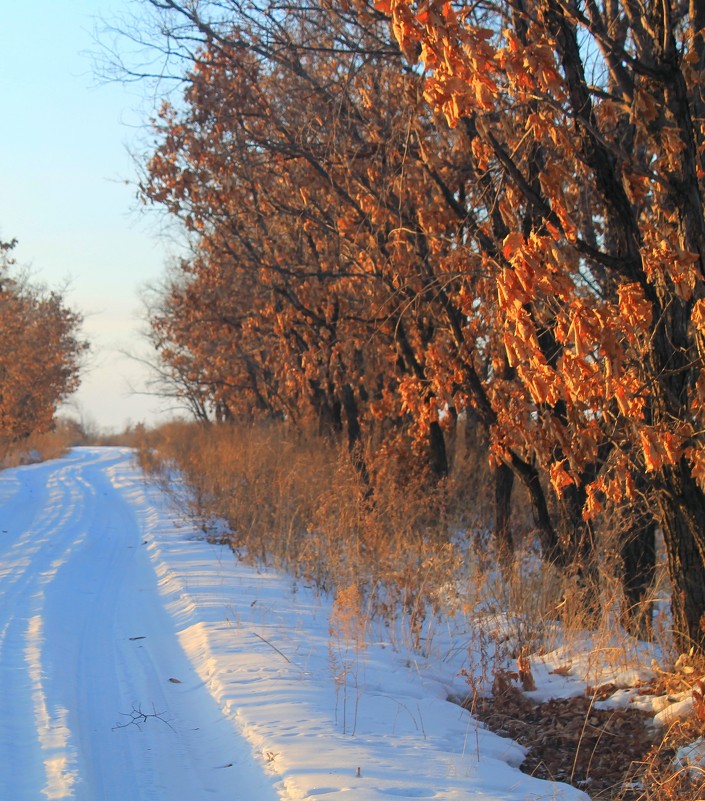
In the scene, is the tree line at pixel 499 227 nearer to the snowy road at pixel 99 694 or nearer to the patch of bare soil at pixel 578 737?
the patch of bare soil at pixel 578 737

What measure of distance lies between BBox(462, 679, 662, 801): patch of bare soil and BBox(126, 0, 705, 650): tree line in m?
0.89

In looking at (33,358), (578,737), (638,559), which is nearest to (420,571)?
(638,559)

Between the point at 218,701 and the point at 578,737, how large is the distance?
7.43ft

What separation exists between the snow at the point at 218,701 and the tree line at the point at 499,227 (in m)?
1.83

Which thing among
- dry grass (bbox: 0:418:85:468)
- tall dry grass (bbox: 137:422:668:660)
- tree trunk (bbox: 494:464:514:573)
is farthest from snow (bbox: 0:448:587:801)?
dry grass (bbox: 0:418:85:468)

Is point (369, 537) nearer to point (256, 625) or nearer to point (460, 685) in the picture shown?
point (256, 625)

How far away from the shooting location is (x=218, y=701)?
218 inches

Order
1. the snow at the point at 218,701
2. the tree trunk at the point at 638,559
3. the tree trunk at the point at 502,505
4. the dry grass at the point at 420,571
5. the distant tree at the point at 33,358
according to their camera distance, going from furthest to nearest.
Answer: the distant tree at the point at 33,358 → the tree trunk at the point at 502,505 → the tree trunk at the point at 638,559 → the dry grass at the point at 420,571 → the snow at the point at 218,701

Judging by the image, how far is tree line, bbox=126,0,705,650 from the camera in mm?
Answer: 4836

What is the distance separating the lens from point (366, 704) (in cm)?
550

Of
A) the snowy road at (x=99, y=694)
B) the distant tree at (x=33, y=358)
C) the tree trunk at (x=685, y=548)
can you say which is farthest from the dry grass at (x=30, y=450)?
the tree trunk at (x=685, y=548)

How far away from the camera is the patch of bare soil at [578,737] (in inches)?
185

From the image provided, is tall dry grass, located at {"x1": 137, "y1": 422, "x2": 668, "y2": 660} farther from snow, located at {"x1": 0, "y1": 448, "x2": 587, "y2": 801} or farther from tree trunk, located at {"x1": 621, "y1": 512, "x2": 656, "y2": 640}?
snow, located at {"x1": 0, "y1": 448, "x2": 587, "y2": 801}

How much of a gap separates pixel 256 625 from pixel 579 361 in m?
3.97
